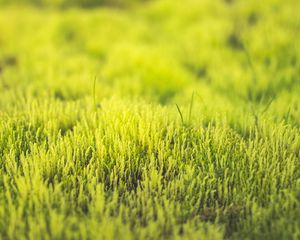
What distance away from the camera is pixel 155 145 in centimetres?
189

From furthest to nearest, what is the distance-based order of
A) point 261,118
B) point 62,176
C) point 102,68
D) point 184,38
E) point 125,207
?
point 184,38 → point 102,68 → point 261,118 → point 62,176 → point 125,207

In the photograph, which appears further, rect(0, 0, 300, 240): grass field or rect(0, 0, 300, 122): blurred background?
rect(0, 0, 300, 122): blurred background

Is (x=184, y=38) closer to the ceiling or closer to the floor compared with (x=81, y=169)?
closer to the ceiling

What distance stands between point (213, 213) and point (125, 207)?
363 millimetres

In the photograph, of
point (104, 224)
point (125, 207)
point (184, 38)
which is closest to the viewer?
point (104, 224)

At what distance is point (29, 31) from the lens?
15.8ft

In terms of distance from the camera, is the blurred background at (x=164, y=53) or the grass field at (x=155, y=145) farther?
the blurred background at (x=164, y=53)

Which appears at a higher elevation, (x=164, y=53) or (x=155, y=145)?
(x=164, y=53)

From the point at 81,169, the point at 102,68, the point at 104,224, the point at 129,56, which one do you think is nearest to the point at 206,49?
the point at 129,56

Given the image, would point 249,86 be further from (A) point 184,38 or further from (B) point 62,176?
(B) point 62,176

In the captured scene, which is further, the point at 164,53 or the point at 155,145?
the point at 164,53

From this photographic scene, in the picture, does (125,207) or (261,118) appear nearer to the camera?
(125,207)

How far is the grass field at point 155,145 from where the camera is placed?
4.95 feet

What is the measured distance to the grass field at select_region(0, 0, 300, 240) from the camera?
1508 mm
